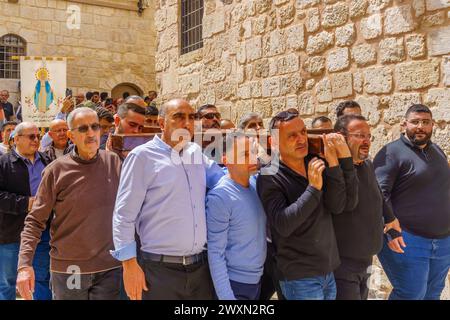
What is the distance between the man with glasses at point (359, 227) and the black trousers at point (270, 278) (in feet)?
1.25

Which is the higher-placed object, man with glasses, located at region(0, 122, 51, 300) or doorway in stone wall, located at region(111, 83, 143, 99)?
doorway in stone wall, located at region(111, 83, 143, 99)

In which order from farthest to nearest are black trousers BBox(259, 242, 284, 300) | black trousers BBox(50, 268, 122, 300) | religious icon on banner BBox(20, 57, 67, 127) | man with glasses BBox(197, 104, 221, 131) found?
religious icon on banner BBox(20, 57, 67, 127)
man with glasses BBox(197, 104, 221, 131)
black trousers BBox(50, 268, 122, 300)
black trousers BBox(259, 242, 284, 300)

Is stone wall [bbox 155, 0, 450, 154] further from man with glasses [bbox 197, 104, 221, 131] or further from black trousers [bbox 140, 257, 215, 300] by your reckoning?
black trousers [bbox 140, 257, 215, 300]

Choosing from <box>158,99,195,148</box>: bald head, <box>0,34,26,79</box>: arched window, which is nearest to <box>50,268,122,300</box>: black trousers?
<box>158,99,195,148</box>: bald head

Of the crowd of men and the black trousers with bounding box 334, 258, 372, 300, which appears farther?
the black trousers with bounding box 334, 258, 372, 300

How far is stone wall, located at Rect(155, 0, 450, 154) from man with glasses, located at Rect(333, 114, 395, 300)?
67.9 inches

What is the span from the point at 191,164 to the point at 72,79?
13795mm

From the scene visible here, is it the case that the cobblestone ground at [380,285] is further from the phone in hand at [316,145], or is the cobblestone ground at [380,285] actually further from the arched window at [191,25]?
the arched window at [191,25]

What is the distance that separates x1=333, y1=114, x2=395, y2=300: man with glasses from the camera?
284cm

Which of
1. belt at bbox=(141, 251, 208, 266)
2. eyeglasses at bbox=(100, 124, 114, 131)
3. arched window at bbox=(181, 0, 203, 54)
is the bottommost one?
belt at bbox=(141, 251, 208, 266)

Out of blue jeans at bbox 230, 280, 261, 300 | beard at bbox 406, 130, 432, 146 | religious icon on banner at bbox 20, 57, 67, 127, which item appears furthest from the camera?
religious icon on banner at bbox 20, 57, 67, 127

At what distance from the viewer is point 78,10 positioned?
51.1 feet

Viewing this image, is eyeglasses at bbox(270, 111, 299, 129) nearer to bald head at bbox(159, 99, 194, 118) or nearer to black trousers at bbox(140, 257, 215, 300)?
bald head at bbox(159, 99, 194, 118)

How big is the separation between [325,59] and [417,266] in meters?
2.91
